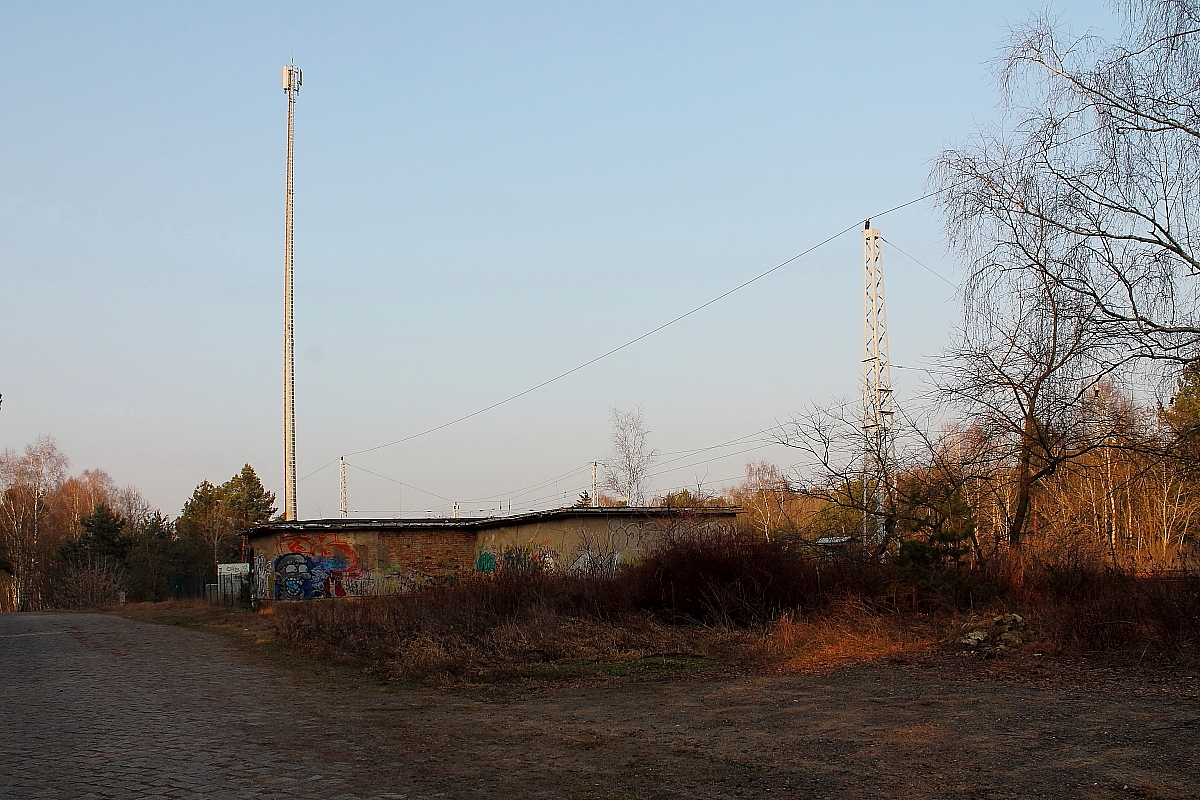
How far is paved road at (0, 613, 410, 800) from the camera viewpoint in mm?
7168

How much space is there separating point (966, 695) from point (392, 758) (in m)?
6.07

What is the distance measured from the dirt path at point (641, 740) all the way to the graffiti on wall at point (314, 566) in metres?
21.2

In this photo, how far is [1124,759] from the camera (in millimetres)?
6883

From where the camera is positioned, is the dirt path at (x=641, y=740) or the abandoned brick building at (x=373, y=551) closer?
the dirt path at (x=641, y=740)

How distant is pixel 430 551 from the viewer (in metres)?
35.8

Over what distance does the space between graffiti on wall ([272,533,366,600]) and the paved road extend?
16.0m

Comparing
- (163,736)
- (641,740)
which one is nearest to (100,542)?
(163,736)

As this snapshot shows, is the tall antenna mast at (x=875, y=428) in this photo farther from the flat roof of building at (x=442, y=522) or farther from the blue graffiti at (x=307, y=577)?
the blue graffiti at (x=307, y=577)

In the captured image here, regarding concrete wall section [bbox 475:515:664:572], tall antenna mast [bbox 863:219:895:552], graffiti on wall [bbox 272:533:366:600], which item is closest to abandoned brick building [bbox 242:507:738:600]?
graffiti on wall [bbox 272:533:366:600]

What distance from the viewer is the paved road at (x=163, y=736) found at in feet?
23.5

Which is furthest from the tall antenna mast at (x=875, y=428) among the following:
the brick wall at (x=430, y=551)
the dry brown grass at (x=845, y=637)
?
the brick wall at (x=430, y=551)

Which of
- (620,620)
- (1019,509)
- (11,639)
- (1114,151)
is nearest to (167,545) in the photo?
(11,639)

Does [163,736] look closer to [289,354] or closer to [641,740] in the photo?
[641,740]

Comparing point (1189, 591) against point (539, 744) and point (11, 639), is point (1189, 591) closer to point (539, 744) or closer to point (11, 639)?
point (539, 744)
